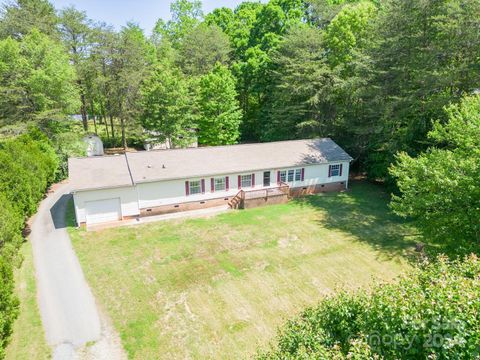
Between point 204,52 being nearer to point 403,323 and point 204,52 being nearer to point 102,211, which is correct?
point 102,211

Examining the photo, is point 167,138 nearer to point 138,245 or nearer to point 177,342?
point 138,245

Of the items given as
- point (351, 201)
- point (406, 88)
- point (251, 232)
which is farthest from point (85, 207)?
point (406, 88)

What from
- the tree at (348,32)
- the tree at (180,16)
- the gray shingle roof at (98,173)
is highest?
the tree at (180,16)

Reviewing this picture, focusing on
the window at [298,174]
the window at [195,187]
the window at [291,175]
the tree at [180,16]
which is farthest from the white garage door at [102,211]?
the tree at [180,16]

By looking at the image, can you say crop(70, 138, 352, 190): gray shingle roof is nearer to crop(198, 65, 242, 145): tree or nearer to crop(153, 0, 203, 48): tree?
crop(198, 65, 242, 145): tree

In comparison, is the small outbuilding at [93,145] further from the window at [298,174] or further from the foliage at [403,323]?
the foliage at [403,323]
